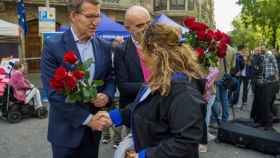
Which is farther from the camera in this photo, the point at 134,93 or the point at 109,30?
the point at 109,30

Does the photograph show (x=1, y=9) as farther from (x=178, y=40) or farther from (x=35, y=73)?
(x=178, y=40)

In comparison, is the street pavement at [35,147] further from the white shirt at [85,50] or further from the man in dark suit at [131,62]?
the white shirt at [85,50]

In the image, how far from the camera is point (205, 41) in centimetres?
470

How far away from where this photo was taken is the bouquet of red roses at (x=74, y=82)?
8.02 feet

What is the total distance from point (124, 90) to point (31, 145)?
13.3 ft

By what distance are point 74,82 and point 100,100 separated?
0.31 m

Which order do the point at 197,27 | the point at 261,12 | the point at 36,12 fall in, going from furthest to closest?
the point at 261,12 → the point at 36,12 → the point at 197,27

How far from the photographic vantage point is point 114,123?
2.58m

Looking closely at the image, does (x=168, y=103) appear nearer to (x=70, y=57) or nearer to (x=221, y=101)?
(x=70, y=57)

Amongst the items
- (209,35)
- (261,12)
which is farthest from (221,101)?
(261,12)

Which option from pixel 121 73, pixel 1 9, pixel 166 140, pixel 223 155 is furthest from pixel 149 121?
pixel 1 9

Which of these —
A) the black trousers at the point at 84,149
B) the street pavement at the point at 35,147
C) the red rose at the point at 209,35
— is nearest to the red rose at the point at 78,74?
the black trousers at the point at 84,149

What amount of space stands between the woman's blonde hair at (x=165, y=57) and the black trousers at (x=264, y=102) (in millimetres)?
6575

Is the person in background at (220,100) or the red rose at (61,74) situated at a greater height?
the red rose at (61,74)
